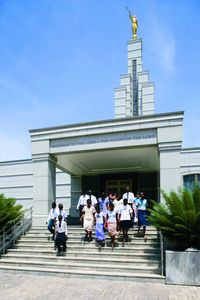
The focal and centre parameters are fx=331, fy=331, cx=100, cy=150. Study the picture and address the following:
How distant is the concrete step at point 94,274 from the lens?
9.37 metres

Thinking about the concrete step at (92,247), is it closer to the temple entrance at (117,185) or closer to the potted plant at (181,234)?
the potted plant at (181,234)

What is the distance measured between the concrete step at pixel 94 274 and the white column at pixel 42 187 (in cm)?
417

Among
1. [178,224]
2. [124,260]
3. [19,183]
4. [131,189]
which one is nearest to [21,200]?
[19,183]

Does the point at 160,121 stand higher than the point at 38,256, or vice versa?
the point at 160,121

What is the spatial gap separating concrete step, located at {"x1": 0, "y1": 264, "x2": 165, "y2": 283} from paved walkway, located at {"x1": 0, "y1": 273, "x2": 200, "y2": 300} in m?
0.21

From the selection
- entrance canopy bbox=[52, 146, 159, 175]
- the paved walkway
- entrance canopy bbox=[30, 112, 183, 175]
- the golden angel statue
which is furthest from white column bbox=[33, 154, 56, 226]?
the golden angel statue

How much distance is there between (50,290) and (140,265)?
308 cm

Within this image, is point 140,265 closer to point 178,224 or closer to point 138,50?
point 178,224

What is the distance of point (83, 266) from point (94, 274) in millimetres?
755

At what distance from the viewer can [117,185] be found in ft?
71.1

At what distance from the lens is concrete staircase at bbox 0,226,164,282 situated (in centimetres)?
986

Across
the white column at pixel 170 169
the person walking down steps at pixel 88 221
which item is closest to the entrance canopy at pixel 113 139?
the white column at pixel 170 169

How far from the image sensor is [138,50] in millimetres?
36188

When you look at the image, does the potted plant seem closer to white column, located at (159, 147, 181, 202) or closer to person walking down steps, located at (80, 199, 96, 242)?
A: person walking down steps, located at (80, 199, 96, 242)
